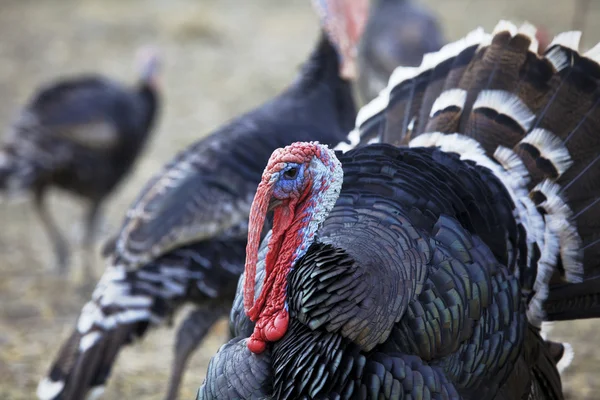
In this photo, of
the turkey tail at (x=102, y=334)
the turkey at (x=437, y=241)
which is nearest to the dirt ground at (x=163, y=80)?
the turkey tail at (x=102, y=334)

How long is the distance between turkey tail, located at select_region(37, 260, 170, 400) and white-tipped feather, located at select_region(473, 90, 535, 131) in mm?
1641

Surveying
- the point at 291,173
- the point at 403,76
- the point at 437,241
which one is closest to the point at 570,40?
the point at 403,76

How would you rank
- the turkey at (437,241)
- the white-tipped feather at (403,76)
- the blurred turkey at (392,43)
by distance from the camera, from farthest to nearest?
the blurred turkey at (392,43)
the white-tipped feather at (403,76)
the turkey at (437,241)

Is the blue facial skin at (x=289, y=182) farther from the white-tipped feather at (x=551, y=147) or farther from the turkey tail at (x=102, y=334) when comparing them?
the turkey tail at (x=102, y=334)

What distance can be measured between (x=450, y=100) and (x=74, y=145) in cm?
333

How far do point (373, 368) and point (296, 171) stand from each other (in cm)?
58

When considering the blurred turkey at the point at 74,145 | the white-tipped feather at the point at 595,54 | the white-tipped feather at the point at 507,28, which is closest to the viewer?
the white-tipped feather at the point at 595,54

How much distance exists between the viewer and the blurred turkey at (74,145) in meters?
5.43

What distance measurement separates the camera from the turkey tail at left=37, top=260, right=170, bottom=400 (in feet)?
11.4

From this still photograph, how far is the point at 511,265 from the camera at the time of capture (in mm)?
2584

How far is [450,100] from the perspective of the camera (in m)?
2.81

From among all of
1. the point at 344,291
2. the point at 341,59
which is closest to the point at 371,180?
the point at 344,291

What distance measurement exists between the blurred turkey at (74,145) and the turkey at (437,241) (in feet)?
9.71

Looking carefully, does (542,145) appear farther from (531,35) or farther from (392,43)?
(392,43)
